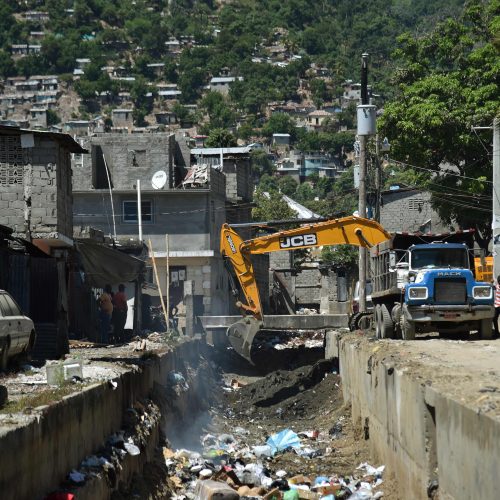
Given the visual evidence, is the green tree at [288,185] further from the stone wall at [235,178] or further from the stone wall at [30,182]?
the stone wall at [30,182]

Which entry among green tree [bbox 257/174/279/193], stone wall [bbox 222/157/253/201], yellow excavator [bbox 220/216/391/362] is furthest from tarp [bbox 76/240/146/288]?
green tree [bbox 257/174/279/193]

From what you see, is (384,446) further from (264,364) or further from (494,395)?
(264,364)

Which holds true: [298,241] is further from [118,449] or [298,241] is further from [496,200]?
[118,449]

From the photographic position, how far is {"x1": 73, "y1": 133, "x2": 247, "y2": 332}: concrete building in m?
54.1

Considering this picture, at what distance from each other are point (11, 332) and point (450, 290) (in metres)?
9.74

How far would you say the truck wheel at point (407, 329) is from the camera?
86.6ft

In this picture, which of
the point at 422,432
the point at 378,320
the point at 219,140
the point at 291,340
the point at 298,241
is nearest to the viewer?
the point at 422,432

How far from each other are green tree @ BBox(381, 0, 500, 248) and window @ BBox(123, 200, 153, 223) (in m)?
13.0

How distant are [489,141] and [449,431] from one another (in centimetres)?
3146

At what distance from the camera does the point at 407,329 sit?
26500 mm

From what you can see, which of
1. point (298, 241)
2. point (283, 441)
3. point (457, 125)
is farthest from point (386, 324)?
point (457, 125)

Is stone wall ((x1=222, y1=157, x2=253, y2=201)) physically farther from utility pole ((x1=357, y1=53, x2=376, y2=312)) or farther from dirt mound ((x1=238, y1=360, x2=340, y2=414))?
dirt mound ((x1=238, y1=360, x2=340, y2=414))

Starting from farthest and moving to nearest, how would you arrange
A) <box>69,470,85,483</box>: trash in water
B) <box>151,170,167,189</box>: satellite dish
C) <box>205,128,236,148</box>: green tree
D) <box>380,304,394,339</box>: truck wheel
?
<box>205,128,236,148</box>: green tree
<box>151,170,167,189</box>: satellite dish
<box>380,304,394,339</box>: truck wheel
<box>69,470,85,483</box>: trash in water

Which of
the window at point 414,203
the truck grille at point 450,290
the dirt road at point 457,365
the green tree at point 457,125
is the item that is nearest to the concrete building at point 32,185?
the dirt road at point 457,365
